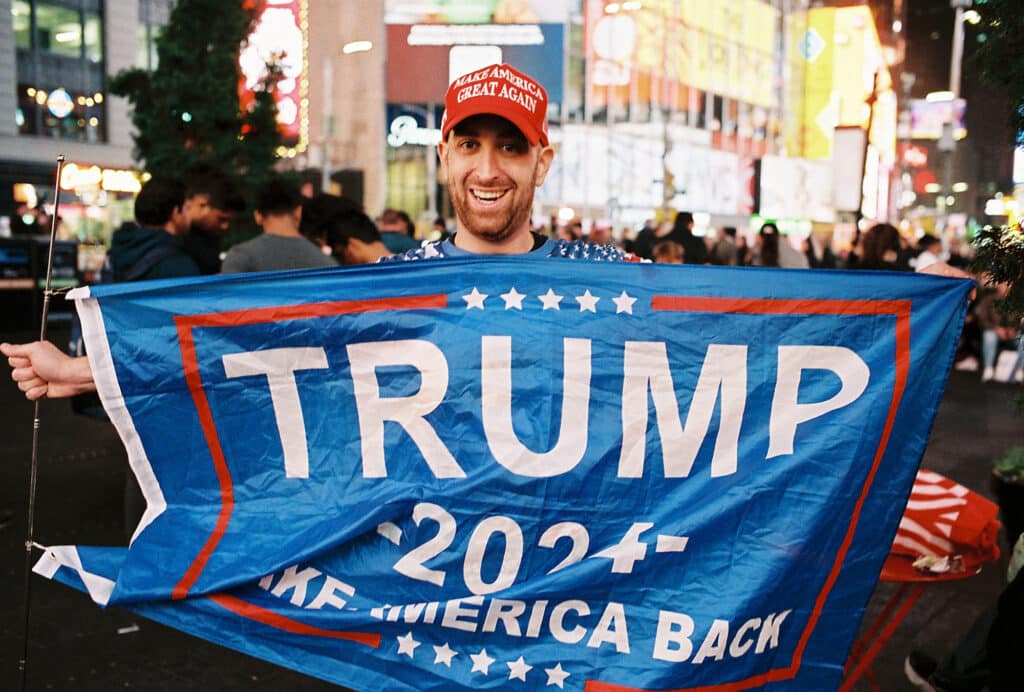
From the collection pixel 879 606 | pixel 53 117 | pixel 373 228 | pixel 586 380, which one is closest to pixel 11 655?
pixel 586 380

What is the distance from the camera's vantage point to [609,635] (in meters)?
2.60

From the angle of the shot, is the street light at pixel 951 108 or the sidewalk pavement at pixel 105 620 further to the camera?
the street light at pixel 951 108

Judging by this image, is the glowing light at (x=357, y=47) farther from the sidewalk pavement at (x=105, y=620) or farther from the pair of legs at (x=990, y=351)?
the sidewalk pavement at (x=105, y=620)

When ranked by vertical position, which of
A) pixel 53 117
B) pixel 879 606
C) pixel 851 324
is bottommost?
pixel 879 606

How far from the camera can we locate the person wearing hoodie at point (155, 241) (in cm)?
528

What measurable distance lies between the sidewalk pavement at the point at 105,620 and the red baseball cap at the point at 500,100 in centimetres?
210

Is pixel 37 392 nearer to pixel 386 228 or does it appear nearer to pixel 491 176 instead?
pixel 491 176

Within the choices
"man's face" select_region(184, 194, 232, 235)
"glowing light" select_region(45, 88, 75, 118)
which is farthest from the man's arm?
"glowing light" select_region(45, 88, 75, 118)

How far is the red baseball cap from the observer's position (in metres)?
2.77

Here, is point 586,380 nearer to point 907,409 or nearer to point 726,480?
point 726,480

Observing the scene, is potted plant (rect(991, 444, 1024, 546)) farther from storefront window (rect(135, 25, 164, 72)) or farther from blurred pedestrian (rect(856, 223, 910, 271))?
storefront window (rect(135, 25, 164, 72))

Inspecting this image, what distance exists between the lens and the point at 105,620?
5094 millimetres

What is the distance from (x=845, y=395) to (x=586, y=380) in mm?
711

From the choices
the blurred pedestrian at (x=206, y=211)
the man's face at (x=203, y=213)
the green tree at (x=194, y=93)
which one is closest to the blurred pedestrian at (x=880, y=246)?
the blurred pedestrian at (x=206, y=211)
